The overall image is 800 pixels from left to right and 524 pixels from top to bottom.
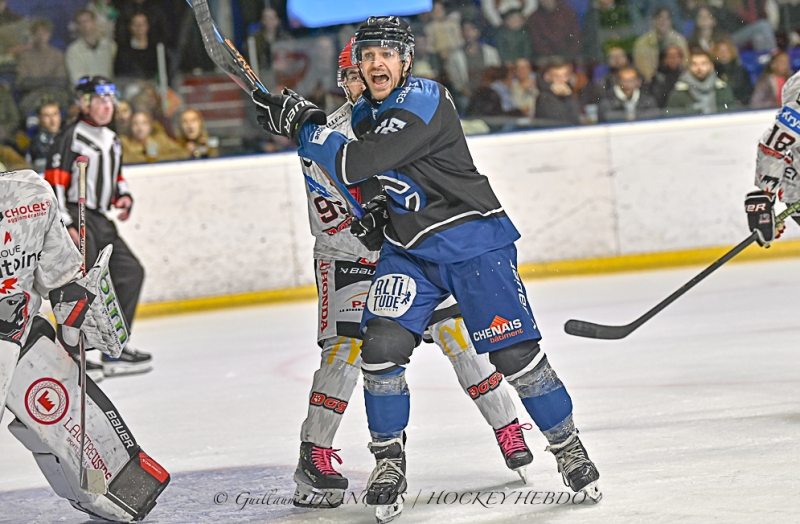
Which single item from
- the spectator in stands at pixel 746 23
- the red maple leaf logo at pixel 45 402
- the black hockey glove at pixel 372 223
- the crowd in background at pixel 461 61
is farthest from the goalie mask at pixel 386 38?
the spectator in stands at pixel 746 23

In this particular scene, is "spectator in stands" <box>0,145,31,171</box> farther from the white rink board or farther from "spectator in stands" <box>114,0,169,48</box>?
"spectator in stands" <box>114,0,169,48</box>

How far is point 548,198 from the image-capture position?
22.0 ft

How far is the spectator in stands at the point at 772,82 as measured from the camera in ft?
22.4

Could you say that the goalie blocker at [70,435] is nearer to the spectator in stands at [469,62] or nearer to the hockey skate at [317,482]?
the hockey skate at [317,482]

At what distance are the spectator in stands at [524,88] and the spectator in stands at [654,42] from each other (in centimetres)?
66

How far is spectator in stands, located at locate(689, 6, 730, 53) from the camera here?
6.92 meters

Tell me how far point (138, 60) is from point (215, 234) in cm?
128

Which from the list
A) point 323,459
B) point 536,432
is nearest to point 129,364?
point 536,432

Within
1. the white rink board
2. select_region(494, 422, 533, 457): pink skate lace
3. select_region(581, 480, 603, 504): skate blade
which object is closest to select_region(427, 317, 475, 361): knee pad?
select_region(494, 422, 533, 457): pink skate lace

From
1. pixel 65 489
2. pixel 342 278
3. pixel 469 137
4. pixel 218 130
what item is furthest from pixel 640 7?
pixel 65 489

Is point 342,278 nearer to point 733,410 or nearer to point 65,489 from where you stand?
point 65,489

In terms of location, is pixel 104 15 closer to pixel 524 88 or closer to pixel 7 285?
pixel 524 88

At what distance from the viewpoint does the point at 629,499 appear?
8.15ft

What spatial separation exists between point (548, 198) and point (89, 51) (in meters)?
2.98
